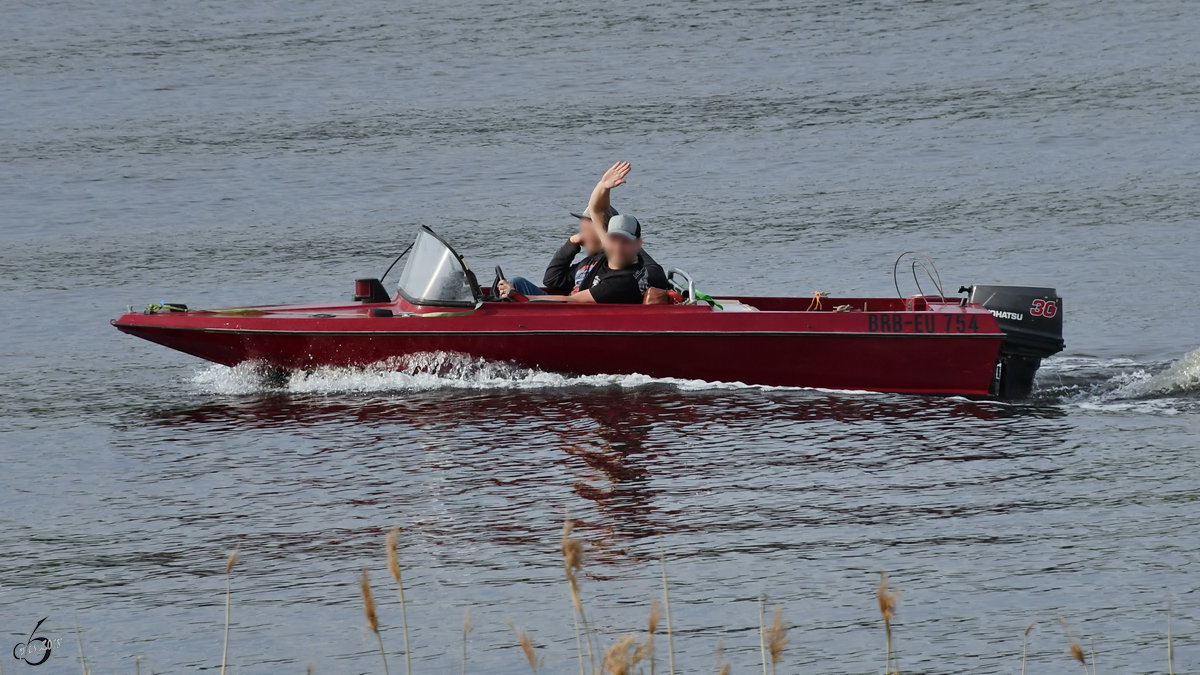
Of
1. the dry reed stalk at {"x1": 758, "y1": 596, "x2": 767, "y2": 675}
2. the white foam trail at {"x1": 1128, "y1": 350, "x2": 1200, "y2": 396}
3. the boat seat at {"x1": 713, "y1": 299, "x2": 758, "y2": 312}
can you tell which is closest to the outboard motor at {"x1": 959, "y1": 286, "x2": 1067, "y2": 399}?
the white foam trail at {"x1": 1128, "y1": 350, "x2": 1200, "y2": 396}

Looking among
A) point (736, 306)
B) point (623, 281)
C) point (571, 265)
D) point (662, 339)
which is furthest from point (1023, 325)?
point (571, 265)

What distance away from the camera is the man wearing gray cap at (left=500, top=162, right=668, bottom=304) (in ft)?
37.1

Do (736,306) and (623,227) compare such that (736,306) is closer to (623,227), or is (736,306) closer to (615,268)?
(615,268)

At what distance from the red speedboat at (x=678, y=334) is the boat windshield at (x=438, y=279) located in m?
0.01

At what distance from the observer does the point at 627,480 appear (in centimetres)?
955

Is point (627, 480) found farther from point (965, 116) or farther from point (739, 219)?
point (965, 116)

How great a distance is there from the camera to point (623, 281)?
37.9 ft

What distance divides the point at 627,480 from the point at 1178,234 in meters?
11.7

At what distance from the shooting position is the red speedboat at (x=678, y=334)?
1114 centimetres

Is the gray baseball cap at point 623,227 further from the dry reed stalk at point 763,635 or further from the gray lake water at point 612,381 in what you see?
the dry reed stalk at point 763,635

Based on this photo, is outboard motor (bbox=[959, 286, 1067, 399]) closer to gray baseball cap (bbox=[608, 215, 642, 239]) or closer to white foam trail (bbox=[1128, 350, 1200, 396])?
white foam trail (bbox=[1128, 350, 1200, 396])

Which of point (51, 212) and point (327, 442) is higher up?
point (51, 212)

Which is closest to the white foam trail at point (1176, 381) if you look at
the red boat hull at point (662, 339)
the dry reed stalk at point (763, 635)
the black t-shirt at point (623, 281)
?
the red boat hull at point (662, 339)

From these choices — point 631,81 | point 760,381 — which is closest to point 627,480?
point 760,381
